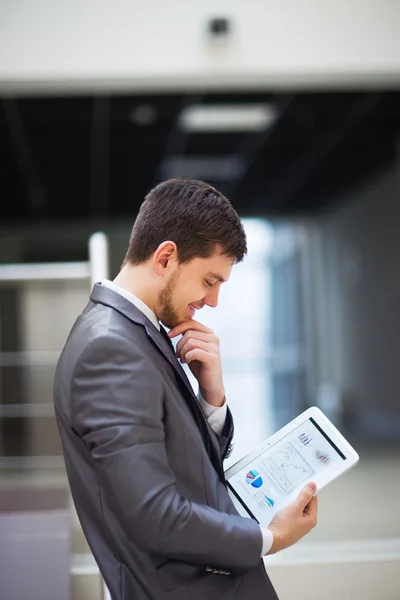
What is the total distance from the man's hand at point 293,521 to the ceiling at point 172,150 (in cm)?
489

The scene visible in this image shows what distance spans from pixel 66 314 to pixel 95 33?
1337mm

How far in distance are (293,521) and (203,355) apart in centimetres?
32

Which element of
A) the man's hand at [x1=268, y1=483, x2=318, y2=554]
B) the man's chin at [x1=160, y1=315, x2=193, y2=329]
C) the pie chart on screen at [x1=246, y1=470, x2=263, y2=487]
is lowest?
the man's hand at [x1=268, y1=483, x2=318, y2=554]

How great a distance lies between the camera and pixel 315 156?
7859 mm

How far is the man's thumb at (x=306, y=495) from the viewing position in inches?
44.6

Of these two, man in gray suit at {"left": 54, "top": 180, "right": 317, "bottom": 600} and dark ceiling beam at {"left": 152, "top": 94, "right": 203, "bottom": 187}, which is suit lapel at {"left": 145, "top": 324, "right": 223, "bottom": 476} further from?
dark ceiling beam at {"left": 152, "top": 94, "right": 203, "bottom": 187}

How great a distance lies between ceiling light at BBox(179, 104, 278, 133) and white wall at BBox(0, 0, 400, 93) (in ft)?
8.28

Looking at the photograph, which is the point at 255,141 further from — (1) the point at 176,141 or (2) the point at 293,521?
(2) the point at 293,521

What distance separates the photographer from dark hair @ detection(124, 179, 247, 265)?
1131 mm

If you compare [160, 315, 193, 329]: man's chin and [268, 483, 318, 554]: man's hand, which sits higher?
[160, 315, 193, 329]: man's chin

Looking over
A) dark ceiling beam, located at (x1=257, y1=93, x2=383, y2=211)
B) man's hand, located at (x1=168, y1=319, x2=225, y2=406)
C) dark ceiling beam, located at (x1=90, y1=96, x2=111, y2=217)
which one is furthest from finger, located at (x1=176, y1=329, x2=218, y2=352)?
dark ceiling beam, located at (x1=257, y1=93, x2=383, y2=211)

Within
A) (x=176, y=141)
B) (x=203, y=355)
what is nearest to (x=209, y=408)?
(x=203, y=355)

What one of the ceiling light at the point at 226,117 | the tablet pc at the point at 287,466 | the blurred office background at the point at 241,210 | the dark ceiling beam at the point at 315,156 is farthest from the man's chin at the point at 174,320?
the dark ceiling beam at the point at 315,156

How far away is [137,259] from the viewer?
3.86ft
